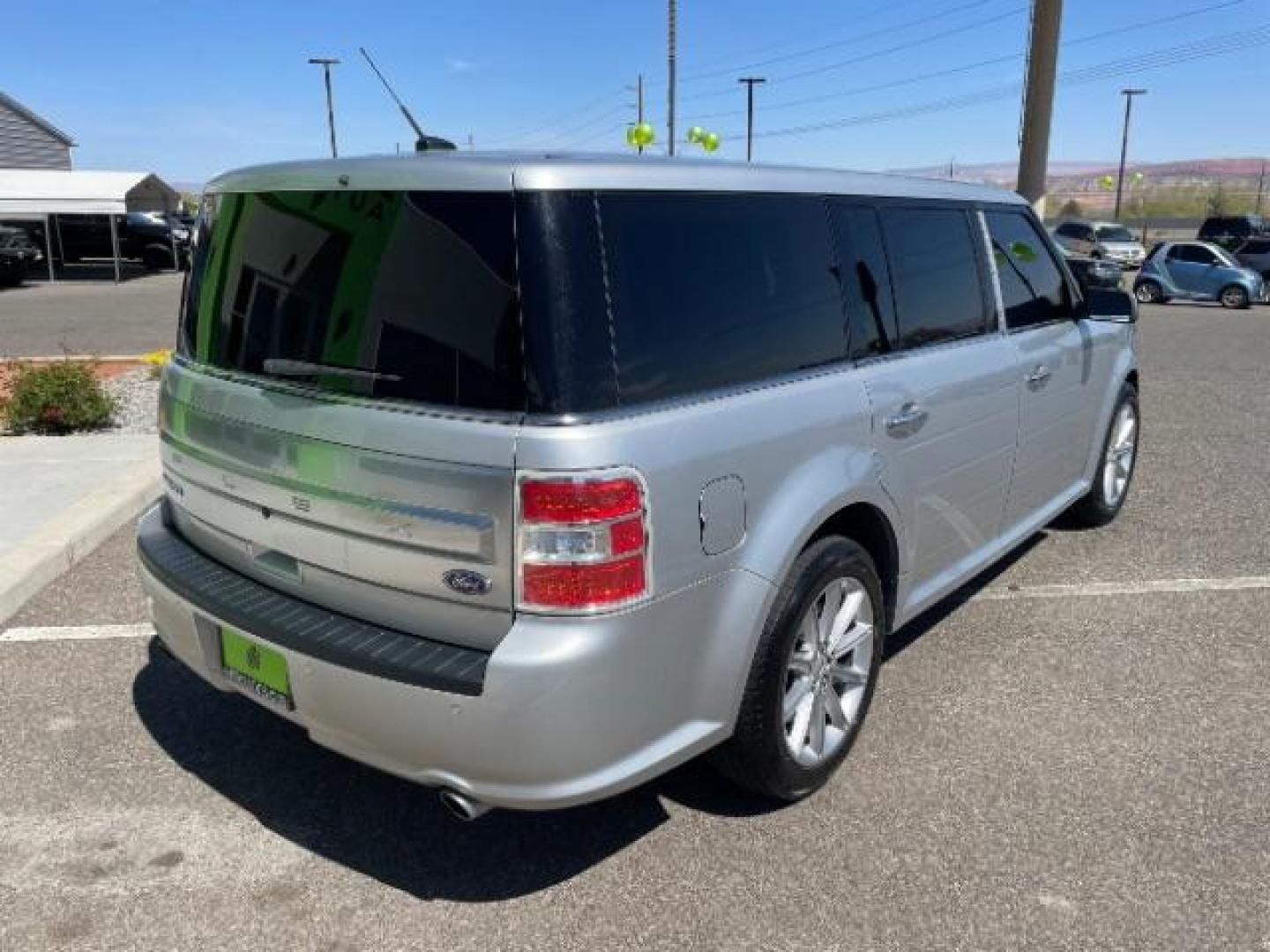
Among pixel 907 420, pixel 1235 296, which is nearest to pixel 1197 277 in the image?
pixel 1235 296

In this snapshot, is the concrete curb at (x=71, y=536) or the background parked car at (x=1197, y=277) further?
the background parked car at (x=1197, y=277)

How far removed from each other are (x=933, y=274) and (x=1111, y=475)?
261cm

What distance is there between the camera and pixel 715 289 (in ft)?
8.82

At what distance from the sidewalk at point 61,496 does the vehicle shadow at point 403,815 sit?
5.59ft

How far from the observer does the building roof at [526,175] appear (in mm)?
2346

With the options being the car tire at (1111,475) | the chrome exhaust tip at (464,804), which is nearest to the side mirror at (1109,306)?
the car tire at (1111,475)

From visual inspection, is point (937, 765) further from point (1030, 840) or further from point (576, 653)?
point (576, 653)

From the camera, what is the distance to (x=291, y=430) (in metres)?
2.64

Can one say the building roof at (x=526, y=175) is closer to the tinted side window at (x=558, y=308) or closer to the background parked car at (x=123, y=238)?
the tinted side window at (x=558, y=308)

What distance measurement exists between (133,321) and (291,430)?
711 inches

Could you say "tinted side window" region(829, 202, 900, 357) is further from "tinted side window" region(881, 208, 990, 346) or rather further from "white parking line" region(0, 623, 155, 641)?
"white parking line" region(0, 623, 155, 641)

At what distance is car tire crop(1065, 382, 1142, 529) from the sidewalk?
5089 millimetres

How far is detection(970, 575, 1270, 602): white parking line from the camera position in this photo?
4.75 m

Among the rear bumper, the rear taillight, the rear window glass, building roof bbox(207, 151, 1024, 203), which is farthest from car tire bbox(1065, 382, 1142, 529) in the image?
the rear window glass
